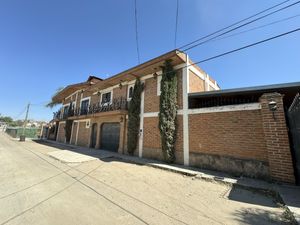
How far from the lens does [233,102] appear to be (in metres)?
8.78

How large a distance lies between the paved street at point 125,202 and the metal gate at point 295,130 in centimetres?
180

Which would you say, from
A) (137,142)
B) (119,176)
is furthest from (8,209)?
(137,142)

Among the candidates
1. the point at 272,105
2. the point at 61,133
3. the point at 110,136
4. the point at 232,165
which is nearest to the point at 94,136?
the point at 110,136

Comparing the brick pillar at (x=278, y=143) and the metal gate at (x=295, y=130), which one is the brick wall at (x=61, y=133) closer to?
the brick pillar at (x=278, y=143)

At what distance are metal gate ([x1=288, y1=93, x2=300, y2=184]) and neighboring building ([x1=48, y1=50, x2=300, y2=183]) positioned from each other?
→ 18cm

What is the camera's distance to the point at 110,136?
14.4m

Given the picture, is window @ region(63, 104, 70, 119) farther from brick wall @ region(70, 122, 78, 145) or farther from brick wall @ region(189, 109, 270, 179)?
brick wall @ region(189, 109, 270, 179)

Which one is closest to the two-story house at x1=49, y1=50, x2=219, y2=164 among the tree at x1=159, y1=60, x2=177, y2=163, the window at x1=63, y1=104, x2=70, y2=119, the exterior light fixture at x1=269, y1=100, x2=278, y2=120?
the tree at x1=159, y1=60, x2=177, y2=163

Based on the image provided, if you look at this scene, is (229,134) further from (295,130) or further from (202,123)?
(295,130)

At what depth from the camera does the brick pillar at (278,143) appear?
5508 mm

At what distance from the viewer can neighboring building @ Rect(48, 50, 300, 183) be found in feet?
20.0

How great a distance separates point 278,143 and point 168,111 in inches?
212

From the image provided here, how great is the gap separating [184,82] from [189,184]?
6042 millimetres

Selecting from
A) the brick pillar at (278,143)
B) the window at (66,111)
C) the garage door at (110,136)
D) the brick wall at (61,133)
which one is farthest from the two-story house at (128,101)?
the brick pillar at (278,143)
